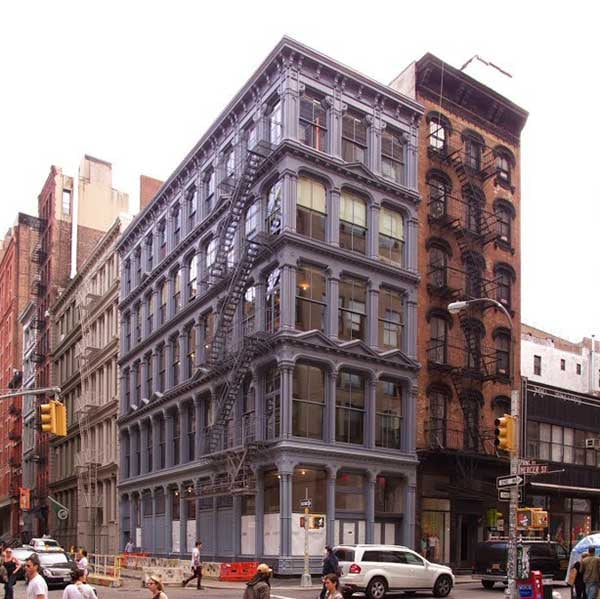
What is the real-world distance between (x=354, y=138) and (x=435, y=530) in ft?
61.4

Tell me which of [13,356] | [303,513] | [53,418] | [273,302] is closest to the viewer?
[53,418]

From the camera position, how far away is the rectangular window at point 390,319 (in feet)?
133

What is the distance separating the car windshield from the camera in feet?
110

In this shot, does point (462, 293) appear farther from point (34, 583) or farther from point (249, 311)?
point (34, 583)

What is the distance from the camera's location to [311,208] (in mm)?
38438

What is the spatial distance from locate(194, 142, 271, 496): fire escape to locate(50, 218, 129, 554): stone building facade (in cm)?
1896

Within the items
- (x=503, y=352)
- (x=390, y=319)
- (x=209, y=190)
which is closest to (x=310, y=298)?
(x=390, y=319)

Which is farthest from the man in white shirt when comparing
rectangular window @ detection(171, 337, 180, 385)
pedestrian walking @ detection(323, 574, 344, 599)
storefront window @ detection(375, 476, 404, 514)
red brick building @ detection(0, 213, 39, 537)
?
red brick building @ detection(0, 213, 39, 537)

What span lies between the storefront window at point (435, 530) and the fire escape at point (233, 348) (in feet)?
28.7

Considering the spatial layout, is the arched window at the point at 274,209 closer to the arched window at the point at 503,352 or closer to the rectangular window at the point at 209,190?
the rectangular window at the point at 209,190

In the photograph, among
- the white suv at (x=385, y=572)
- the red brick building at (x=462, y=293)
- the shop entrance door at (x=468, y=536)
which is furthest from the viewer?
the shop entrance door at (x=468, y=536)

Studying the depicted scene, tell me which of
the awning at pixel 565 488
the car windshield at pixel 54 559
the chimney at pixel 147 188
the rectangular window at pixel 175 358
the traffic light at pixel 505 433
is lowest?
the car windshield at pixel 54 559

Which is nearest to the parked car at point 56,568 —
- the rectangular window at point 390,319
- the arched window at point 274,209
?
the arched window at point 274,209

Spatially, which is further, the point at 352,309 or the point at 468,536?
the point at 468,536
